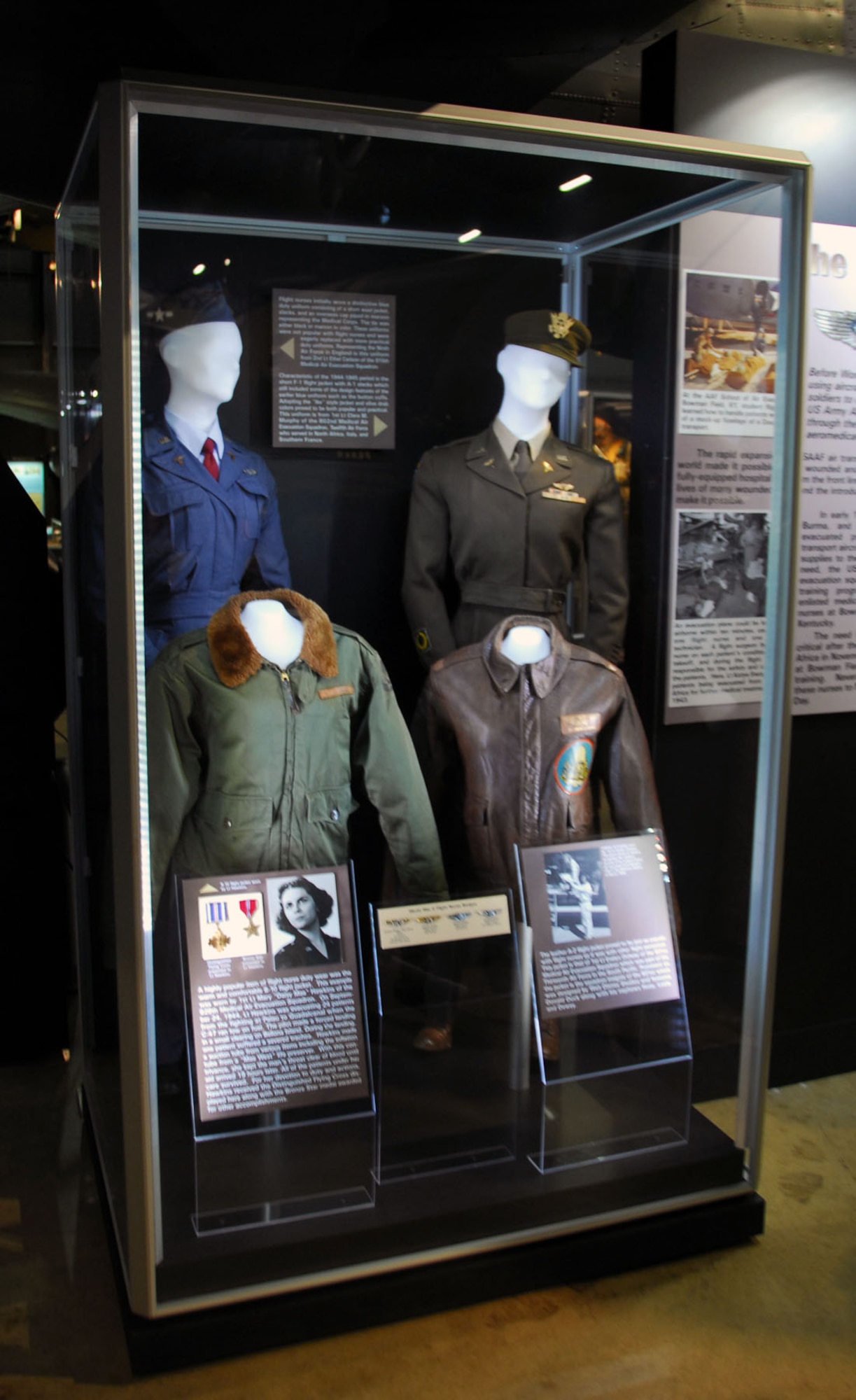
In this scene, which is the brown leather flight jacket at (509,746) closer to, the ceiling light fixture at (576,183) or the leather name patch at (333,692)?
the leather name patch at (333,692)

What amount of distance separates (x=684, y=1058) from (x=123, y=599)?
1476 millimetres

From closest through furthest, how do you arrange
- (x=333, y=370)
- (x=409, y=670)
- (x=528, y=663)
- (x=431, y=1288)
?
(x=431, y=1288) < (x=528, y=663) < (x=333, y=370) < (x=409, y=670)

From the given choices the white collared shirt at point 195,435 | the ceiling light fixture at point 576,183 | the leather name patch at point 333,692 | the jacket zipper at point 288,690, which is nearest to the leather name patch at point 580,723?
the leather name patch at point 333,692

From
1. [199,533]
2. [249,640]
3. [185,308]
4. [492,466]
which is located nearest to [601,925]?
[249,640]

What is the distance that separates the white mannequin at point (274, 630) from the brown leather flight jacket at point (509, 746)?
14.6 inches

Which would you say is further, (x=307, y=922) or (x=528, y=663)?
(x=528, y=663)

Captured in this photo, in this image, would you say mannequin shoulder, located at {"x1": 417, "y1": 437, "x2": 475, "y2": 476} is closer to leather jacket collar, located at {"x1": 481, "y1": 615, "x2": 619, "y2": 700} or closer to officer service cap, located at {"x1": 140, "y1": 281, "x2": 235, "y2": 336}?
leather jacket collar, located at {"x1": 481, "y1": 615, "x2": 619, "y2": 700}

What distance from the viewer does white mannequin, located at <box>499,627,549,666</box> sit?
7.84ft

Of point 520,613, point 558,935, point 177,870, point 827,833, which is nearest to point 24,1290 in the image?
point 177,870

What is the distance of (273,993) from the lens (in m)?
2.05

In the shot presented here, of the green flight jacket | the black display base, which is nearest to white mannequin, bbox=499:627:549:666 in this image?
the green flight jacket

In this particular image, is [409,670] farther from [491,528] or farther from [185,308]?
[185,308]

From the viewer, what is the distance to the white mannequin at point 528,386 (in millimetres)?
2535

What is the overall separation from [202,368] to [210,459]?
7.2 inches
